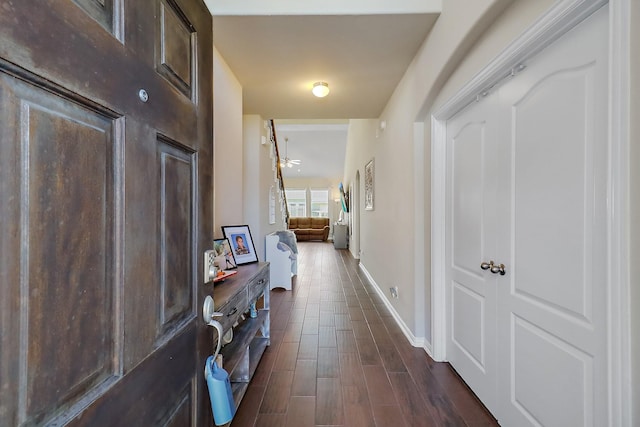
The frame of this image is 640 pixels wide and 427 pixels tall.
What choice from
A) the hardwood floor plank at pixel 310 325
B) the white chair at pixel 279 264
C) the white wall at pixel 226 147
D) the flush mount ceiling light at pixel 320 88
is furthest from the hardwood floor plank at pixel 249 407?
the flush mount ceiling light at pixel 320 88

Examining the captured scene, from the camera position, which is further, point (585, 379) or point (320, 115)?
point (320, 115)

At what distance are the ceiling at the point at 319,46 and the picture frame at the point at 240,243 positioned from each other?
1.38m

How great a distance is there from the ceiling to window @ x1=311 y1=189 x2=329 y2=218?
897cm

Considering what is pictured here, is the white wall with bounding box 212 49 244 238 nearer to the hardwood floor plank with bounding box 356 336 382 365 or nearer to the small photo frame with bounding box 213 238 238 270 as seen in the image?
the small photo frame with bounding box 213 238 238 270

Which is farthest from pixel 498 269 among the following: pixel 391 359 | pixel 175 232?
pixel 175 232

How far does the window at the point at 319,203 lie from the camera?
12.5 m

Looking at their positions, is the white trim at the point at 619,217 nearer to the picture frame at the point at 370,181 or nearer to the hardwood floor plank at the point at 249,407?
the hardwood floor plank at the point at 249,407

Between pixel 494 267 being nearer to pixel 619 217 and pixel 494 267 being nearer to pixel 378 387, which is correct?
pixel 619 217

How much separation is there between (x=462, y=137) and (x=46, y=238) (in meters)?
2.10

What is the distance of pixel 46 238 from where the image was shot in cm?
45

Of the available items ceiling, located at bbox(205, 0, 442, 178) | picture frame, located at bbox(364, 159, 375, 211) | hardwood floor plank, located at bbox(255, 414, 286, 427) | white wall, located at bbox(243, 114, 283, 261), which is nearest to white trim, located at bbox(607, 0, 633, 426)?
ceiling, located at bbox(205, 0, 442, 178)

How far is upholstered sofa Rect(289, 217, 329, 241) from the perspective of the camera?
456 inches

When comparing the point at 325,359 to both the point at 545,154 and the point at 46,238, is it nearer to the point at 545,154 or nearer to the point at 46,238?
the point at 545,154

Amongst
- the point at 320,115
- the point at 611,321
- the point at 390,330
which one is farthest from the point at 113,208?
the point at 320,115
